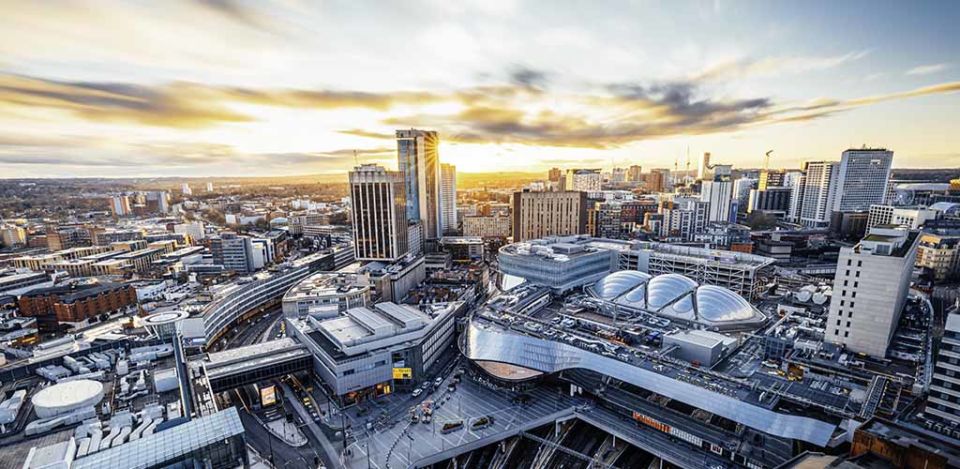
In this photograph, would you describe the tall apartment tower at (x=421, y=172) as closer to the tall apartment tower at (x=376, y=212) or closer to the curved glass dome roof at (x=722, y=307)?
the tall apartment tower at (x=376, y=212)

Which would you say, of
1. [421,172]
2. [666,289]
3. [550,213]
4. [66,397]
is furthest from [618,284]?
[421,172]

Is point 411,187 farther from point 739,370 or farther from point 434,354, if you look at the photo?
point 739,370

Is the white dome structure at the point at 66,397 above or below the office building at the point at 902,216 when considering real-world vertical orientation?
below

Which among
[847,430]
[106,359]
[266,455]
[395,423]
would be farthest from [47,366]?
[847,430]

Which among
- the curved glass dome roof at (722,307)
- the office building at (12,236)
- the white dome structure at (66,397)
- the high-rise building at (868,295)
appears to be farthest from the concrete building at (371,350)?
the office building at (12,236)

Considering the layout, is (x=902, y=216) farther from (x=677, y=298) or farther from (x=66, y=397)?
(x=66, y=397)
